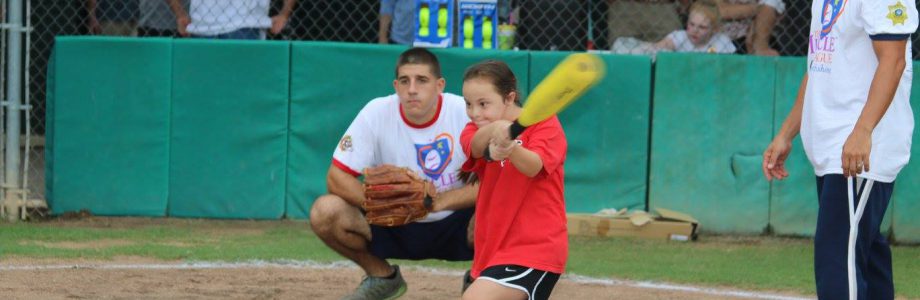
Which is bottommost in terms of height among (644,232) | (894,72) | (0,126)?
(644,232)

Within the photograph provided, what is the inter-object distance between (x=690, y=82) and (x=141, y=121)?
3.76 m

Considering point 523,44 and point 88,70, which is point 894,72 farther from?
point 88,70

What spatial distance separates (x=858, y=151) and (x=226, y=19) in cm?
602

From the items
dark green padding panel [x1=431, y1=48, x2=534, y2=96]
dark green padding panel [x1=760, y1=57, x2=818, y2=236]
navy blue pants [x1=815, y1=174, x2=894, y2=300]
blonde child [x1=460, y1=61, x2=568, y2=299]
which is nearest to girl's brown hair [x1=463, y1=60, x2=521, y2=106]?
blonde child [x1=460, y1=61, x2=568, y2=299]

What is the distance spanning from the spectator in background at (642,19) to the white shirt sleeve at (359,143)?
12.0 feet

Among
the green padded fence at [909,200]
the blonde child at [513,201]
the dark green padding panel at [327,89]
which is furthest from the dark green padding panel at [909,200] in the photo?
the blonde child at [513,201]

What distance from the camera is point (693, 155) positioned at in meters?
9.27

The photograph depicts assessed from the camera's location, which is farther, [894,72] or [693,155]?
Answer: [693,155]

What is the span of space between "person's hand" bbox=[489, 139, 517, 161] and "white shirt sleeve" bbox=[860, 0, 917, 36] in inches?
50.6

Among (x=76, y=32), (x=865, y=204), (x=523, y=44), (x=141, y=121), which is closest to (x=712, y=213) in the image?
(x=523, y=44)

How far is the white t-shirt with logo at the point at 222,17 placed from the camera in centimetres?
962

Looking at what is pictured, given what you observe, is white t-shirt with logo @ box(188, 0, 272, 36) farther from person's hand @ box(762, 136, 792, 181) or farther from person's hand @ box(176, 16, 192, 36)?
person's hand @ box(762, 136, 792, 181)

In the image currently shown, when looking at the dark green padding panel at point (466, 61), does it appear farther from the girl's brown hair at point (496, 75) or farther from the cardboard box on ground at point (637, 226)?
the girl's brown hair at point (496, 75)

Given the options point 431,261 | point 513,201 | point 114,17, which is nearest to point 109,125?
point 114,17
